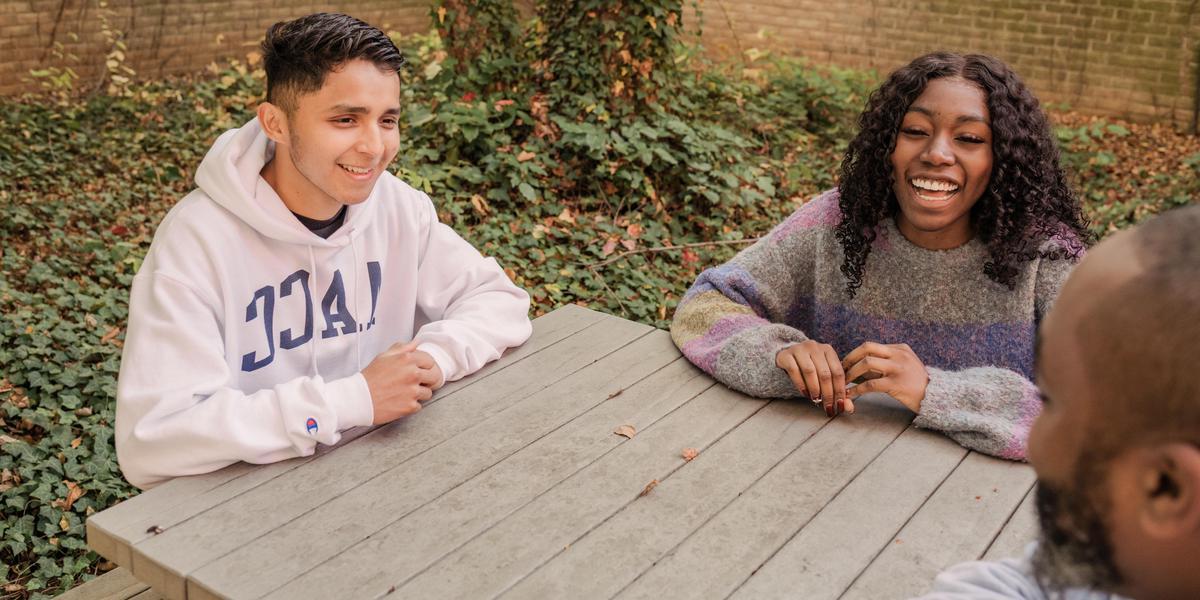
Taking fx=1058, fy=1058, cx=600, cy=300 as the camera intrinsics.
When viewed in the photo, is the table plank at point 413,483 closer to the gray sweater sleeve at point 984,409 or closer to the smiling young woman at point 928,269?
the smiling young woman at point 928,269

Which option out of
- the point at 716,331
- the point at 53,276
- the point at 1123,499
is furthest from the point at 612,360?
the point at 53,276

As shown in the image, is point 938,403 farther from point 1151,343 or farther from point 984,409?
point 1151,343

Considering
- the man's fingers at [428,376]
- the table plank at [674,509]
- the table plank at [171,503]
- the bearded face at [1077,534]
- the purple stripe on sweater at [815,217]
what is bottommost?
the table plank at [674,509]

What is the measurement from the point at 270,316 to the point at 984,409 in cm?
157

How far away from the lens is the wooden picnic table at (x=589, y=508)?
173 centimetres

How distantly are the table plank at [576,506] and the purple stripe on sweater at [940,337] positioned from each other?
41cm

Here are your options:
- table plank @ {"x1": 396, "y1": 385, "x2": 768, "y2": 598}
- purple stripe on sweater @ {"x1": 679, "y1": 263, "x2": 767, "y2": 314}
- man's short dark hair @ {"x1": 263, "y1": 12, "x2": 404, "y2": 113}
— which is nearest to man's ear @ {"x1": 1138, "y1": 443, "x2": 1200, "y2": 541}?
table plank @ {"x1": 396, "y1": 385, "x2": 768, "y2": 598}

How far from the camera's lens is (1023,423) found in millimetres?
2221

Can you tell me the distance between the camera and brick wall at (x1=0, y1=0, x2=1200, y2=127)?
8000 millimetres

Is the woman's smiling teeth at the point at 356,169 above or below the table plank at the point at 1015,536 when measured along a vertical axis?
above

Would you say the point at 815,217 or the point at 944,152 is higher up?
the point at 944,152

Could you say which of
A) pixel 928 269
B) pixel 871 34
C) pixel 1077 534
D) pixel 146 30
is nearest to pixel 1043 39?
pixel 871 34

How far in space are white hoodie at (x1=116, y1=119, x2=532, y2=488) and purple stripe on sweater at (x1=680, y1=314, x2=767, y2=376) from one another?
43 cm

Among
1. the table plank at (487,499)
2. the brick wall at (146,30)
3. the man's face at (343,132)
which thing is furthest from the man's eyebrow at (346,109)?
the brick wall at (146,30)
